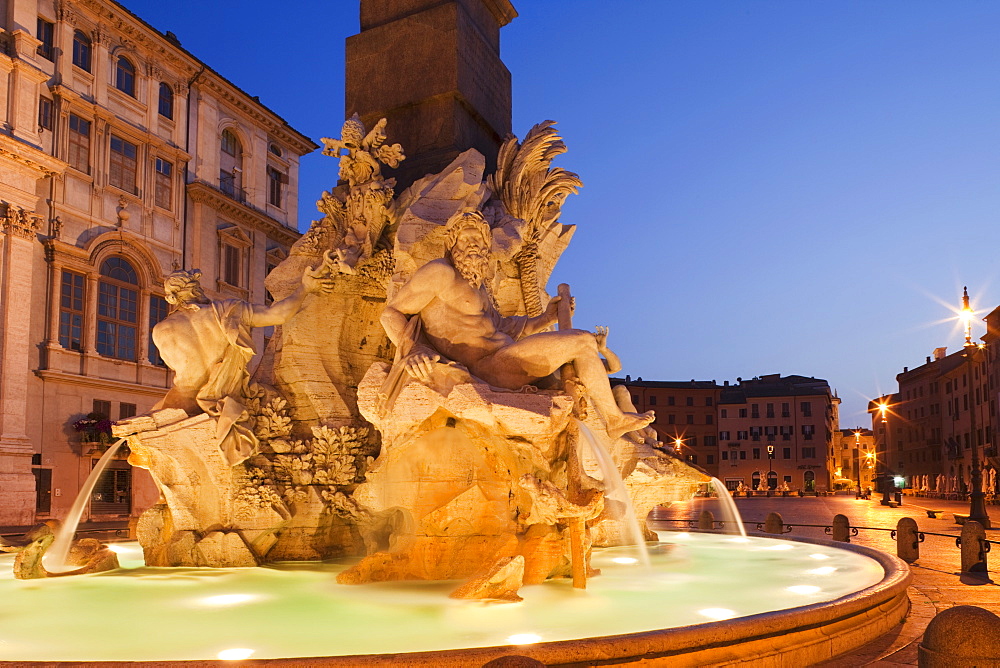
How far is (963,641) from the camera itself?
12.2 ft

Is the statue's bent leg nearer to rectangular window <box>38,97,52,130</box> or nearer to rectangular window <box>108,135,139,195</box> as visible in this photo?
rectangular window <box>38,97,52,130</box>

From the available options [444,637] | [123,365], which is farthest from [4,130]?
[444,637]

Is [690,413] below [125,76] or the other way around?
below

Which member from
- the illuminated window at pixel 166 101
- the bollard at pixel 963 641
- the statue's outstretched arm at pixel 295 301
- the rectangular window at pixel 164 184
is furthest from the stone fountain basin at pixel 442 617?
the illuminated window at pixel 166 101

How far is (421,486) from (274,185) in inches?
1292

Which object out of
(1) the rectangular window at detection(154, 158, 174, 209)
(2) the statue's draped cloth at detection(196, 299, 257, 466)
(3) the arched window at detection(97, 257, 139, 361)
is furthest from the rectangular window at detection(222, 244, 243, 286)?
(2) the statue's draped cloth at detection(196, 299, 257, 466)

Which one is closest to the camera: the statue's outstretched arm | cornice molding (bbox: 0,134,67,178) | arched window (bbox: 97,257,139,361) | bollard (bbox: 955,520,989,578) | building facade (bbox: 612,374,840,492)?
the statue's outstretched arm

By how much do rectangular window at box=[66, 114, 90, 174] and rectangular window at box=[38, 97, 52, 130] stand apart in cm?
78

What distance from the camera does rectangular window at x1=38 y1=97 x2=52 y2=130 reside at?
87.5ft

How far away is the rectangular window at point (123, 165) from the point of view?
2945cm

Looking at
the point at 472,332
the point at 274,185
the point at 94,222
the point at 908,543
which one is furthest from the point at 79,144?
the point at 908,543

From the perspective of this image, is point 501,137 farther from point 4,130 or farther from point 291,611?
point 4,130

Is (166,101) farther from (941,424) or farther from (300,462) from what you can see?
(941,424)

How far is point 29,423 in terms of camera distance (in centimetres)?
2517
